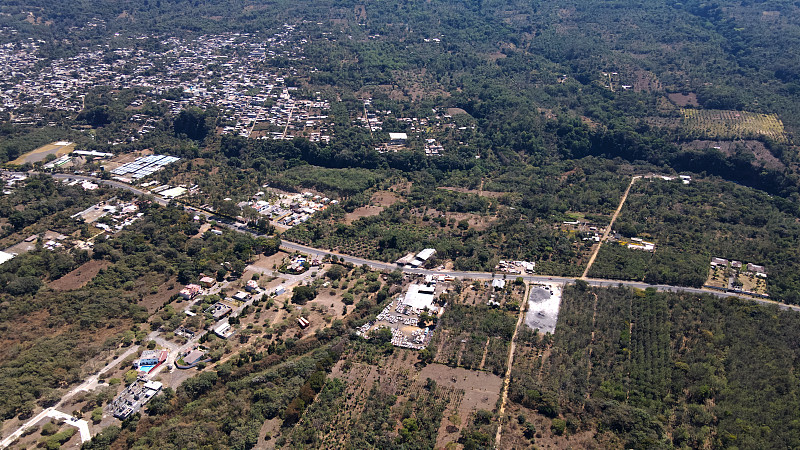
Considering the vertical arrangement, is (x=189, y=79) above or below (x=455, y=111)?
above

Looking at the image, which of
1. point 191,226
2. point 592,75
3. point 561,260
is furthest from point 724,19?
point 191,226

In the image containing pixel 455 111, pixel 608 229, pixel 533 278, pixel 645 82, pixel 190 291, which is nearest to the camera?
pixel 190 291

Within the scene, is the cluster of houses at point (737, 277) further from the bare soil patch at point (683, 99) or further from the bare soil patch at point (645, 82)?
the bare soil patch at point (645, 82)

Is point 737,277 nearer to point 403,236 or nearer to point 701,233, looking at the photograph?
point 701,233

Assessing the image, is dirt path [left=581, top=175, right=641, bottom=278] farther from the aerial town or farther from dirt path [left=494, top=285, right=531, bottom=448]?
dirt path [left=494, top=285, right=531, bottom=448]

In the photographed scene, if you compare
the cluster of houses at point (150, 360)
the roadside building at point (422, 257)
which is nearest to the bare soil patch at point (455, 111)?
the roadside building at point (422, 257)

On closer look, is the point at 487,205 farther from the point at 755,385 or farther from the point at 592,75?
the point at 592,75

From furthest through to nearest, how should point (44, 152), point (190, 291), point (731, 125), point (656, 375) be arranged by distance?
point (731, 125) < point (44, 152) < point (190, 291) < point (656, 375)

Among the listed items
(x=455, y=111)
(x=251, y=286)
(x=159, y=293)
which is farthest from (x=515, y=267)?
(x=455, y=111)
